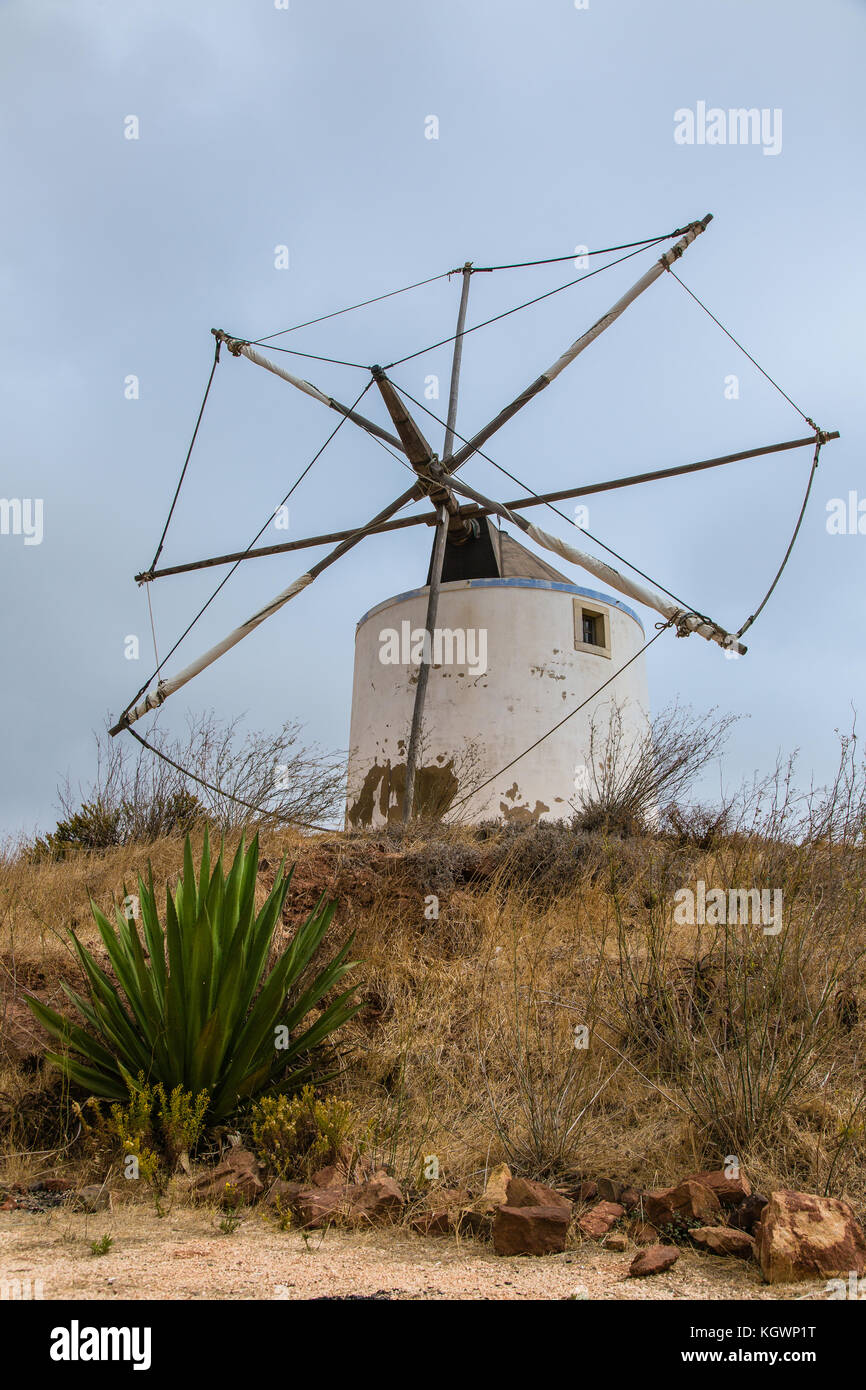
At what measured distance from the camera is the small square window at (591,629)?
37.4 ft

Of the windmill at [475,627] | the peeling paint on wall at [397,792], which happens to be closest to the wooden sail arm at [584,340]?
the windmill at [475,627]

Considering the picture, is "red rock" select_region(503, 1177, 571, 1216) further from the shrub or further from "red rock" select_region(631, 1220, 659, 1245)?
the shrub

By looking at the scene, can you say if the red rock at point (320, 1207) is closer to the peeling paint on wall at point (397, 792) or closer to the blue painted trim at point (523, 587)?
the peeling paint on wall at point (397, 792)

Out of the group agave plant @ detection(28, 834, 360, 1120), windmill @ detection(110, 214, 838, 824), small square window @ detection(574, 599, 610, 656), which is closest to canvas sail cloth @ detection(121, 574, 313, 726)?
windmill @ detection(110, 214, 838, 824)

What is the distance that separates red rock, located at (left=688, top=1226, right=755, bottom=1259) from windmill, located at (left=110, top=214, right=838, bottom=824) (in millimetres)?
→ 6657

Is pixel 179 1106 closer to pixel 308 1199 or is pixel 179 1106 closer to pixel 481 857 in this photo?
pixel 308 1199

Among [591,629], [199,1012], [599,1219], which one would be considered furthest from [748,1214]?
[591,629]

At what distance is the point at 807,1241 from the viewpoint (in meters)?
2.79

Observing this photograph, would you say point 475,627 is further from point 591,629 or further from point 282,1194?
point 282,1194

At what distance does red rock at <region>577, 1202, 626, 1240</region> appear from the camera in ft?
10.6

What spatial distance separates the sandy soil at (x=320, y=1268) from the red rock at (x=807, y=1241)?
2.0 inches

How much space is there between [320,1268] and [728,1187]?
1357 millimetres

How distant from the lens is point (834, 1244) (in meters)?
2.78
